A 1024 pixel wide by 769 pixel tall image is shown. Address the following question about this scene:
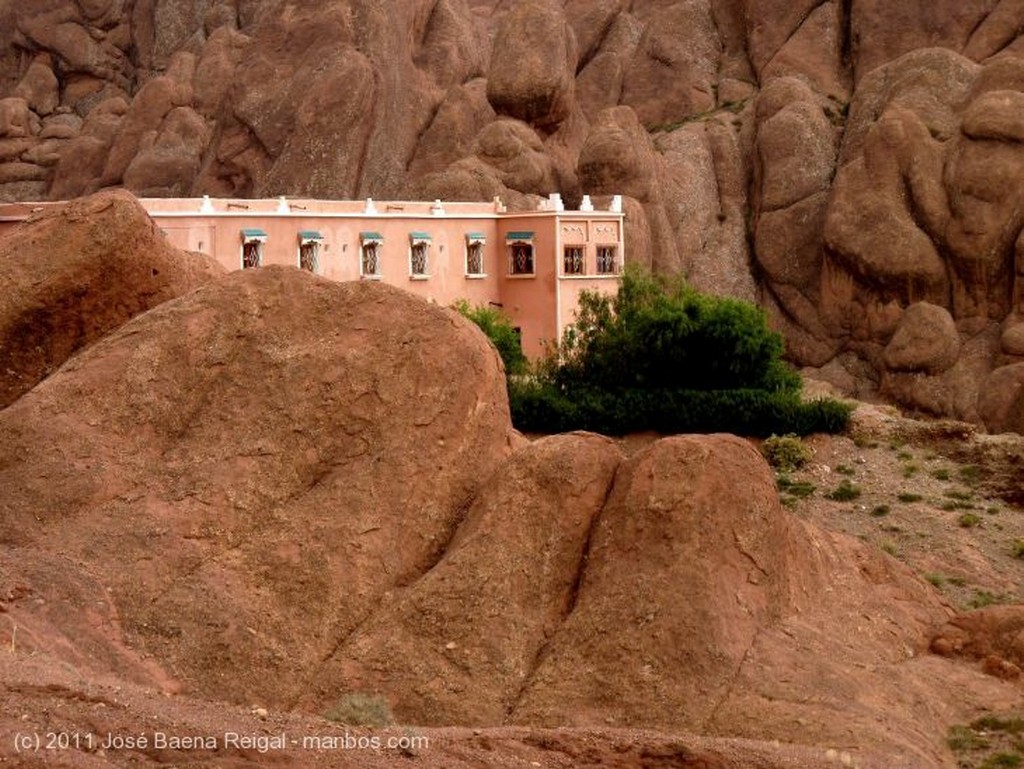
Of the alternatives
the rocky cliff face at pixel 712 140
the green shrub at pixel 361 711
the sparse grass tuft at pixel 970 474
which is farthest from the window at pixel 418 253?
the green shrub at pixel 361 711

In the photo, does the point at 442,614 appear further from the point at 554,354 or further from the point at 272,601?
the point at 554,354

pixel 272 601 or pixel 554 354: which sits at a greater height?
pixel 272 601

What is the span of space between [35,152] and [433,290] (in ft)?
123

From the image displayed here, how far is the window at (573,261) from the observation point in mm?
59500

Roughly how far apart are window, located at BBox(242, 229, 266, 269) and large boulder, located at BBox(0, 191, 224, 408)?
30.0 metres

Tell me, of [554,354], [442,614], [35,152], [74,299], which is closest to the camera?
[442,614]

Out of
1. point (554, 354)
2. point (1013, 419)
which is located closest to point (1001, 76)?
point (1013, 419)

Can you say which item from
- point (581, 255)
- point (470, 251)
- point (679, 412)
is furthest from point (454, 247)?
point (679, 412)

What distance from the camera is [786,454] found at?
39.6 metres

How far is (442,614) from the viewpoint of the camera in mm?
18969

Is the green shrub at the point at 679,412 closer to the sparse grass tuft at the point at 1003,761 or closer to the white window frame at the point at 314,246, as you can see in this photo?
the white window frame at the point at 314,246

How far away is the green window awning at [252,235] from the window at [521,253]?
9.31m

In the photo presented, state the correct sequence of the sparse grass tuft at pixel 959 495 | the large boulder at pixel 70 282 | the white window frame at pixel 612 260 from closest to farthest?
the large boulder at pixel 70 282
the sparse grass tuft at pixel 959 495
the white window frame at pixel 612 260

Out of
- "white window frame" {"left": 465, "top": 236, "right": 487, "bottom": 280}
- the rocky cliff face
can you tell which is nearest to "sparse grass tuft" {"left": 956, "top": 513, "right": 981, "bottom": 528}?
the rocky cliff face
